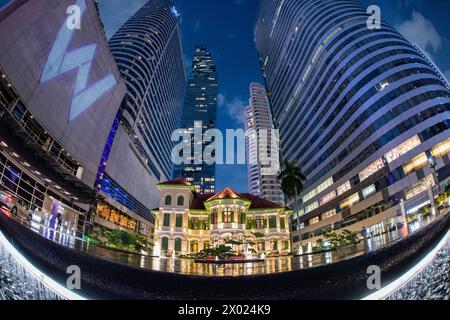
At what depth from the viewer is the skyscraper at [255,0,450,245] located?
127 feet

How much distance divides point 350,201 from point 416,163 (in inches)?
649

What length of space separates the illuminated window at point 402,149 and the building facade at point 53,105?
4522cm

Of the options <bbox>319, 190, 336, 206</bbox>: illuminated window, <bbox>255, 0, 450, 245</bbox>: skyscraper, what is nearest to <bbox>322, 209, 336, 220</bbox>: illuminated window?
<bbox>255, 0, 450, 245</bbox>: skyscraper

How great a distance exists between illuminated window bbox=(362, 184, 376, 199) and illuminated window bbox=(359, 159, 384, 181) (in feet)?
6.78

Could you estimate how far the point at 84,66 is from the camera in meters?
38.1

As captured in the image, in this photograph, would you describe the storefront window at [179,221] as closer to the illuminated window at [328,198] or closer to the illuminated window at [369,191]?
the illuminated window at [369,191]

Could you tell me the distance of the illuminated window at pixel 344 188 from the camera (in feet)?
174

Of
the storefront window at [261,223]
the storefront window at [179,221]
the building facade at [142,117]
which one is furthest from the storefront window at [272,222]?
the building facade at [142,117]

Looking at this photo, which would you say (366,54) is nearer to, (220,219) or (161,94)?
(220,219)

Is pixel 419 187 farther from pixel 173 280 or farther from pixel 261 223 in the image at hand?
pixel 173 280

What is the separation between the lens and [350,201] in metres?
52.1

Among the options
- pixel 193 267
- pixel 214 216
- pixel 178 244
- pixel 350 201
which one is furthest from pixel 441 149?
pixel 193 267

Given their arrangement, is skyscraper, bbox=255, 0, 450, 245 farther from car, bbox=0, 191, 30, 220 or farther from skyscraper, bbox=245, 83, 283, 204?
skyscraper, bbox=245, 83, 283, 204

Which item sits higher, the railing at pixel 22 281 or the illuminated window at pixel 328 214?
the illuminated window at pixel 328 214
